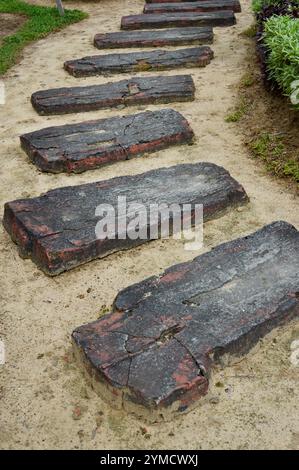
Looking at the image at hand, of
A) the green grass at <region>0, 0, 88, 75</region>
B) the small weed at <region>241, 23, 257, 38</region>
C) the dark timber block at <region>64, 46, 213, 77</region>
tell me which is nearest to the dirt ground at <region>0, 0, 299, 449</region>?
the dark timber block at <region>64, 46, 213, 77</region>

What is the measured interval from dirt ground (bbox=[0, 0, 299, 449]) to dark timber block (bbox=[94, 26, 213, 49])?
2690 mm

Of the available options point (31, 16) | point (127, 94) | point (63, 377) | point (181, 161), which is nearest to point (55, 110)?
point (127, 94)

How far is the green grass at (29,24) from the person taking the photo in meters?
7.78

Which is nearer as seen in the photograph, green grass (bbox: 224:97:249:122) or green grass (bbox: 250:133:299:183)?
green grass (bbox: 250:133:299:183)

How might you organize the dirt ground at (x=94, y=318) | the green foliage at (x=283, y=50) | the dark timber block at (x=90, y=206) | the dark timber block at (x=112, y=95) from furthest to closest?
the dark timber block at (x=112, y=95) < the green foliage at (x=283, y=50) < the dark timber block at (x=90, y=206) < the dirt ground at (x=94, y=318)

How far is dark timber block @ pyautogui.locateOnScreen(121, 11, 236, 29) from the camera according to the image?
27.7ft

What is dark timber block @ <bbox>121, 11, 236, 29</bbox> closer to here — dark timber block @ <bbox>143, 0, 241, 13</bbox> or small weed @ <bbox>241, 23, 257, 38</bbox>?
dark timber block @ <bbox>143, 0, 241, 13</bbox>

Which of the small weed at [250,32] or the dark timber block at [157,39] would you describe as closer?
the dark timber block at [157,39]

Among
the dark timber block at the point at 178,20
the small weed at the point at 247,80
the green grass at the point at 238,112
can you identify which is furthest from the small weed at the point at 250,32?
the green grass at the point at 238,112

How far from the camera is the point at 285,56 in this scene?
16.8ft

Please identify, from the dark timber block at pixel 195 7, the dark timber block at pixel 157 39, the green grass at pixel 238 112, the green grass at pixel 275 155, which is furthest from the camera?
the dark timber block at pixel 195 7

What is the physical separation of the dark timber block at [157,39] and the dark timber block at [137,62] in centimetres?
62

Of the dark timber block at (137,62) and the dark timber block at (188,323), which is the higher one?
the dark timber block at (137,62)

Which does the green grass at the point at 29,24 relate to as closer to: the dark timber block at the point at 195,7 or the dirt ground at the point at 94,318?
the dark timber block at the point at 195,7
